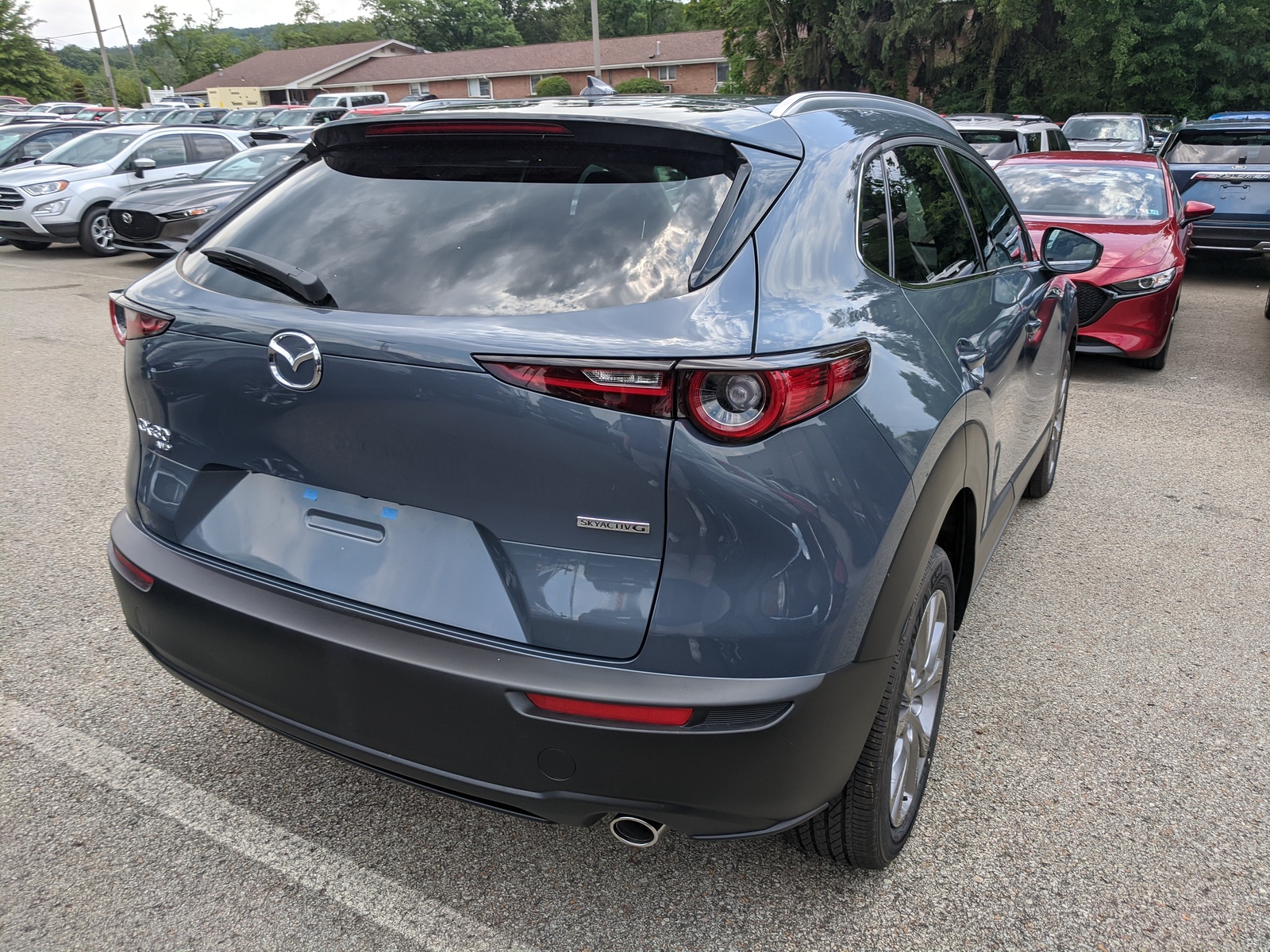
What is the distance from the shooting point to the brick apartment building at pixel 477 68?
55.5 metres

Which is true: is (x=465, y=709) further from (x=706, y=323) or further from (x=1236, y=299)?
(x=1236, y=299)

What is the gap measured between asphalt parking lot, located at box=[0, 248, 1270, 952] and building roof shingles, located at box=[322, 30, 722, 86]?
56.2 m

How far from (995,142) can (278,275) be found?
43.2 ft

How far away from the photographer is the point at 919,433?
2051mm

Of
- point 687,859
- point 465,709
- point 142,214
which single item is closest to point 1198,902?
point 687,859

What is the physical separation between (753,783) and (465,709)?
1.85 ft

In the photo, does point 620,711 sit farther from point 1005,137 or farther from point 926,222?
point 1005,137

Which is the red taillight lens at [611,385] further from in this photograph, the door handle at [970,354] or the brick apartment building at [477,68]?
the brick apartment building at [477,68]

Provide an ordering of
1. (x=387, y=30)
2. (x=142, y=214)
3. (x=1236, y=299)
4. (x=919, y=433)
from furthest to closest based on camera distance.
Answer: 1. (x=387, y=30)
2. (x=142, y=214)
3. (x=1236, y=299)
4. (x=919, y=433)

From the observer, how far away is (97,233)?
13398 millimetres

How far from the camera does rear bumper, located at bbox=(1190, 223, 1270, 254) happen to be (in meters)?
10.7

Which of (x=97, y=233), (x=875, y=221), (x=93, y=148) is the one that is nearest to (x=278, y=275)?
(x=875, y=221)

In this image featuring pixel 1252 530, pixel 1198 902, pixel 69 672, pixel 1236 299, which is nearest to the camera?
pixel 1198 902

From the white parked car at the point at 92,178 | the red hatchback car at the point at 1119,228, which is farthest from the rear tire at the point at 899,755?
the white parked car at the point at 92,178
